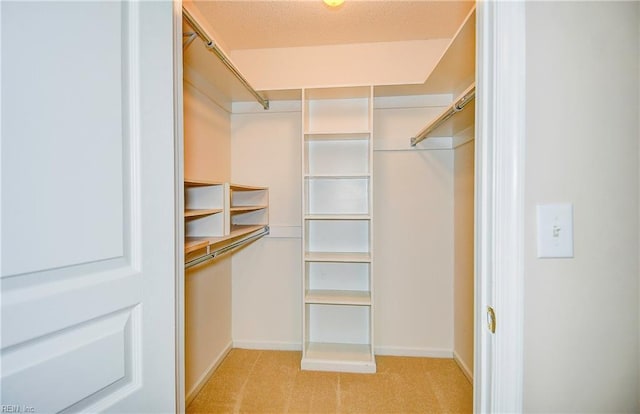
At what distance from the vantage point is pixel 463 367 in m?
2.12

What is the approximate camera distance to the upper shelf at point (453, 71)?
1449 millimetres

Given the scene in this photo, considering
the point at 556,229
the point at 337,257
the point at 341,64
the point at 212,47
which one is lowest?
the point at 337,257

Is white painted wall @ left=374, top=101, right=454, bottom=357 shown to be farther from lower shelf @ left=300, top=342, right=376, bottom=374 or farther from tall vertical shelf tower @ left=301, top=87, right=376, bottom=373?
lower shelf @ left=300, top=342, right=376, bottom=374

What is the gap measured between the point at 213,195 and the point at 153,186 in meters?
0.93

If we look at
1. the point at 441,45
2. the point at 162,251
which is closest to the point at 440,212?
the point at 441,45

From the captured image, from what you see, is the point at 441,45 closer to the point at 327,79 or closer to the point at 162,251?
the point at 327,79

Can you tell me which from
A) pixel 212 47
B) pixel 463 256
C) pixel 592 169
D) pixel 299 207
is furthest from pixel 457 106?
pixel 299 207

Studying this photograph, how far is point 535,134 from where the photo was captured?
635 mm

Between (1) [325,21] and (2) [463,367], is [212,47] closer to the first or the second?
(1) [325,21]

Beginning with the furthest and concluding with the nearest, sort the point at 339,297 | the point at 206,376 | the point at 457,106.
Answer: the point at 339,297 < the point at 206,376 < the point at 457,106

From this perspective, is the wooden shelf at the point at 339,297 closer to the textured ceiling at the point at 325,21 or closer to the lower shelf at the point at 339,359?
the lower shelf at the point at 339,359

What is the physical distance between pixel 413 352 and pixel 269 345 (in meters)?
1.17

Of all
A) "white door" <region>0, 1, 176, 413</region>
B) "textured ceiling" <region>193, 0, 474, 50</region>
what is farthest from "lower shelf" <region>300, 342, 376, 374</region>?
"textured ceiling" <region>193, 0, 474, 50</region>

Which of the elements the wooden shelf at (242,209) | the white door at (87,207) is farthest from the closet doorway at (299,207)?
the white door at (87,207)
